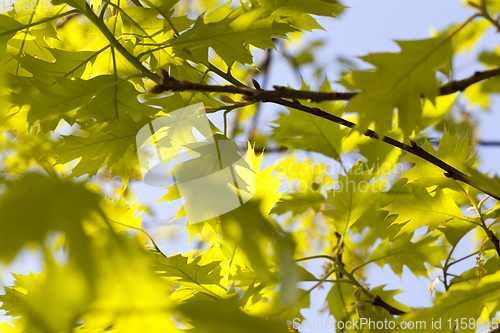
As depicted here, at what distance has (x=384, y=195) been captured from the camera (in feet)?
2.68

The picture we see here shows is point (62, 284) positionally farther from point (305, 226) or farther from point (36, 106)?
point (305, 226)

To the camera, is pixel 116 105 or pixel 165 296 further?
pixel 116 105

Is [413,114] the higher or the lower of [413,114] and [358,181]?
the lower

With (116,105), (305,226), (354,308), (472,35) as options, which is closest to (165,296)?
(116,105)

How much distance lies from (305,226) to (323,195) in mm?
365
